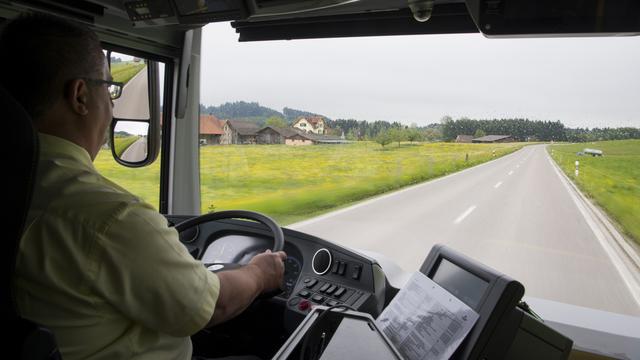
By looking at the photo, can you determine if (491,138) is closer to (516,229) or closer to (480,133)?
(480,133)

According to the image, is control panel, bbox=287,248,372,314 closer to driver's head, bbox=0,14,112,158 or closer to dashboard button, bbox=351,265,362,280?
dashboard button, bbox=351,265,362,280

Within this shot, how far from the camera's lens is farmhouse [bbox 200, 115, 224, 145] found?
11.8 feet

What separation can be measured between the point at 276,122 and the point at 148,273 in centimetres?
213

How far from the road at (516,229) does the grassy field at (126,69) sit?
5.91 ft

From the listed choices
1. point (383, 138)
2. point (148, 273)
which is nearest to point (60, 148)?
point (148, 273)

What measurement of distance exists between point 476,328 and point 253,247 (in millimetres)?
1391

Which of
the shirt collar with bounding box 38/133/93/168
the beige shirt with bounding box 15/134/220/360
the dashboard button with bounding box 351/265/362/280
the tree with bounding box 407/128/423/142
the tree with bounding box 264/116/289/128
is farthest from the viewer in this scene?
the tree with bounding box 264/116/289/128

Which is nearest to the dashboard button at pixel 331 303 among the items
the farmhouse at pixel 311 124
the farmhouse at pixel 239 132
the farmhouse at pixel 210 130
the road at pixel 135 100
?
the farmhouse at pixel 311 124

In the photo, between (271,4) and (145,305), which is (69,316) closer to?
(145,305)

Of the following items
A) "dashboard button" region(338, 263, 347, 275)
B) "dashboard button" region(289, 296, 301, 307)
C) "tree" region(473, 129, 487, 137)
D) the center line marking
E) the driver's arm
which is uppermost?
"tree" region(473, 129, 487, 137)

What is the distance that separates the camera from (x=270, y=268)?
182 centimetres

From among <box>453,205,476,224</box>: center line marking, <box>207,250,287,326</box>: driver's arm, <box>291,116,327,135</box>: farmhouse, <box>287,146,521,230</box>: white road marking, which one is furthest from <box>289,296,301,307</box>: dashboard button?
<box>291,116,327,135</box>: farmhouse

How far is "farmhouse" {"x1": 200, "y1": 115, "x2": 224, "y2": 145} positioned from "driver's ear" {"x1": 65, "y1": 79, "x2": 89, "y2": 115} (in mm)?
2273

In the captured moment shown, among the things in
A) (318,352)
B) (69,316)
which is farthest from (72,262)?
(318,352)
